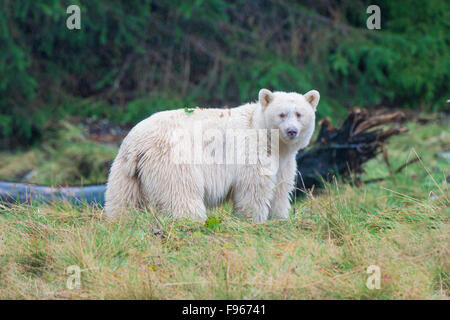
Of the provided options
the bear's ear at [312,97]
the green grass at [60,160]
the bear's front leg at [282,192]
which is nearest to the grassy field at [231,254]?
the bear's front leg at [282,192]

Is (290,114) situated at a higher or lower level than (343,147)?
higher

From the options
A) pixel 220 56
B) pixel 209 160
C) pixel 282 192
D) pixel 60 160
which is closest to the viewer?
pixel 209 160

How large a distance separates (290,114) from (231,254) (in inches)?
59.1

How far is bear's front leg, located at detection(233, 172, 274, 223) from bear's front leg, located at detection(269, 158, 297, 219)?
6.7 inches

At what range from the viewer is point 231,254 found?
3568 mm

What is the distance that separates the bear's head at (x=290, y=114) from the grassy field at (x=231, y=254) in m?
0.61

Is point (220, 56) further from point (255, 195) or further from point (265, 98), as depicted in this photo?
point (255, 195)

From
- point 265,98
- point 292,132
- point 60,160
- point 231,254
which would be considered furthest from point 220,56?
point 231,254

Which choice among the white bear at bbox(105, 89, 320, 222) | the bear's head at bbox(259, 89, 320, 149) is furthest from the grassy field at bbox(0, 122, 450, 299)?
the bear's head at bbox(259, 89, 320, 149)

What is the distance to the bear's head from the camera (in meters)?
4.57

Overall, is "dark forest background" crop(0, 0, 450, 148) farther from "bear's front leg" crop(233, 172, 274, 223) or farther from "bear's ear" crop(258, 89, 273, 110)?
"bear's front leg" crop(233, 172, 274, 223)

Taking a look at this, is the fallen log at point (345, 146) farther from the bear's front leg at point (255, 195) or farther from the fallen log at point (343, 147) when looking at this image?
the bear's front leg at point (255, 195)
